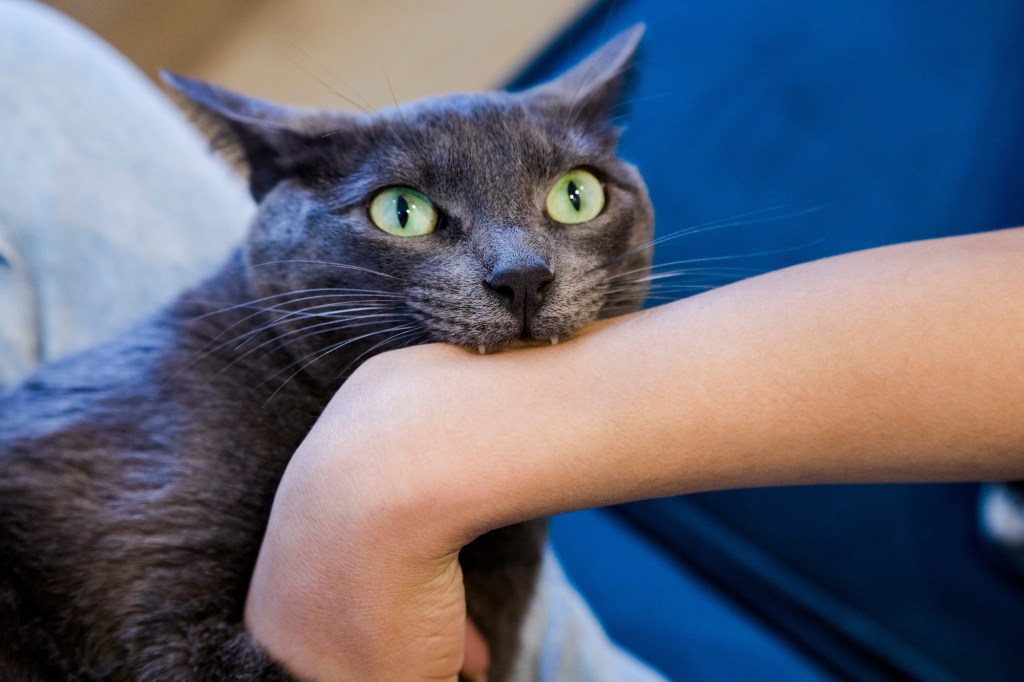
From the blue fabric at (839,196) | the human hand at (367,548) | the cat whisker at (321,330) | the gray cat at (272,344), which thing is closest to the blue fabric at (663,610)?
the blue fabric at (839,196)

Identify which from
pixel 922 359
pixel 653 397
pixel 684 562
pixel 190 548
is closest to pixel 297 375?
pixel 190 548

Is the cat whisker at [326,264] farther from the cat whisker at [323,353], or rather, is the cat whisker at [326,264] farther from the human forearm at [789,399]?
the human forearm at [789,399]

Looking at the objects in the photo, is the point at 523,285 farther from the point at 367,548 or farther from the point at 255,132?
the point at 255,132

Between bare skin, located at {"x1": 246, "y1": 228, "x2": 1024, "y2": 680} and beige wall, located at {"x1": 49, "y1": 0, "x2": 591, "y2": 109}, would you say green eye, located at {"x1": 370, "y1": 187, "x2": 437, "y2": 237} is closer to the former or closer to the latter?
bare skin, located at {"x1": 246, "y1": 228, "x2": 1024, "y2": 680}

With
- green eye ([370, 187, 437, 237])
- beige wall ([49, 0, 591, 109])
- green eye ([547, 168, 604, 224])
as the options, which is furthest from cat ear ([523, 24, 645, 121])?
beige wall ([49, 0, 591, 109])

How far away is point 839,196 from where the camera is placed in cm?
135

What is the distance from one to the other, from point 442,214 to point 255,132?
10.6 inches

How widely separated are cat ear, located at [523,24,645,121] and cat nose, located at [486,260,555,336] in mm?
334

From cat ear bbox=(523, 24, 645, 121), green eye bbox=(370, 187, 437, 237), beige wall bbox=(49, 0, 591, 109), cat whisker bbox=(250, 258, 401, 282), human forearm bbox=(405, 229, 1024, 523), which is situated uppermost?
beige wall bbox=(49, 0, 591, 109)

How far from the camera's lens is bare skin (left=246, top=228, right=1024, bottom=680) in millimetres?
582

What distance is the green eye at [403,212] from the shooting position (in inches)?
30.2

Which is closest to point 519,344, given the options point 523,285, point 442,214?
point 523,285

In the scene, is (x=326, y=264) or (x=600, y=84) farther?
(x=600, y=84)

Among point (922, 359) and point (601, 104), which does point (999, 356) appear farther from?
point (601, 104)
